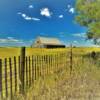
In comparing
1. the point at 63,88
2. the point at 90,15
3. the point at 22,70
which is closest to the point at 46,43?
the point at 90,15

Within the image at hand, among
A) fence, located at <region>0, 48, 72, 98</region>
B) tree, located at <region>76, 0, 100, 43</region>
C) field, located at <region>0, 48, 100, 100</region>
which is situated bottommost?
field, located at <region>0, 48, 100, 100</region>

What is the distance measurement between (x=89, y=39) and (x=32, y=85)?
2637cm

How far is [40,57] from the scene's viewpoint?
47.0 ft

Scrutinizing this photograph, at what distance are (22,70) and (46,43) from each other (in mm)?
105460

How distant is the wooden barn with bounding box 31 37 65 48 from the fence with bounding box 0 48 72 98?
3726 inches

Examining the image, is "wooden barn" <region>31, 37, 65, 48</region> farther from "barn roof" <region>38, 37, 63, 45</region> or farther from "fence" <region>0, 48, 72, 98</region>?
"fence" <region>0, 48, 72, 98</region>

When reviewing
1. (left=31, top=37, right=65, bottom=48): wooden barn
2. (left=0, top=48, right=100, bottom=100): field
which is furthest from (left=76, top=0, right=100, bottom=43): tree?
(left=31, top=37, right=65, bottom=48): wooden barn

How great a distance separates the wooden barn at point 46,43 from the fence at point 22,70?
94641mm

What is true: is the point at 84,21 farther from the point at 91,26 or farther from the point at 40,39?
the point at 40,39

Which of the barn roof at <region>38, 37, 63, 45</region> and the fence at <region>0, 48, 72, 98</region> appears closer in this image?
the fence at <region>0, 48, 72, 98</region>

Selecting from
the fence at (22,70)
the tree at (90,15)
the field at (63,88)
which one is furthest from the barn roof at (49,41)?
the field at (63,88)

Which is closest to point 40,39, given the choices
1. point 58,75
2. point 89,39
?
point 89,39

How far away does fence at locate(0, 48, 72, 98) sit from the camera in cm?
1021

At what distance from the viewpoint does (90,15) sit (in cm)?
3256
